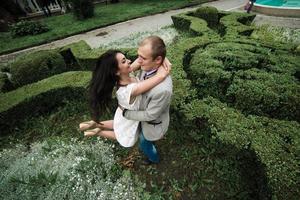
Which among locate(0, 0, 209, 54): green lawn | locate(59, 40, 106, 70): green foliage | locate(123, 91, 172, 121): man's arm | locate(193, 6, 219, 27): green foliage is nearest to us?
locate(123, 91, 172, 121): man's arm

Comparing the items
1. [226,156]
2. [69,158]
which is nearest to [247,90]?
[226,156]

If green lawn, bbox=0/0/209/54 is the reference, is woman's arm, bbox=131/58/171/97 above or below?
above

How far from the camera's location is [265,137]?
10.9ft

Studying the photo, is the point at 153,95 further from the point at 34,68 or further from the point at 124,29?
the point at 124,29

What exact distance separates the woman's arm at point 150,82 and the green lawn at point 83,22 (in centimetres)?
962

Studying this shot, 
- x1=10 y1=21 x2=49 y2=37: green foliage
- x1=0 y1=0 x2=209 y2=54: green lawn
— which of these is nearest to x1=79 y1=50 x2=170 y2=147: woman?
x1=0 y1=0 x2=209 y2=54: green lawn

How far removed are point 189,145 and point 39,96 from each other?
336 centimetres

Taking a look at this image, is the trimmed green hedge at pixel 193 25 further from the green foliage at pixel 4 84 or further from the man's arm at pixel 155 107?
the green foliage at pixel 4 84

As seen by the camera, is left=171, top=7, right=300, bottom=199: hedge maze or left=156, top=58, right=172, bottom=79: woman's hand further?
left=171, top=7, right=300, bottom=199: hedge maze

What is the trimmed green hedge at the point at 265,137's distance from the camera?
2.82m

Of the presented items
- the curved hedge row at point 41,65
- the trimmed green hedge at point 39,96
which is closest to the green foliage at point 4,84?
the curved hedge row at point 41,65

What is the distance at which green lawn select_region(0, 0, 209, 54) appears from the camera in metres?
11.1

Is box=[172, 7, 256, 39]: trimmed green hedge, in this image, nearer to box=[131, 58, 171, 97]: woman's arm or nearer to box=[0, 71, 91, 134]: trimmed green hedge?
box=[0, 71, 91, 134]: trimmed green hedge

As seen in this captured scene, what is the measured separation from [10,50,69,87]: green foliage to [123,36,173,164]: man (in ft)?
14.7
